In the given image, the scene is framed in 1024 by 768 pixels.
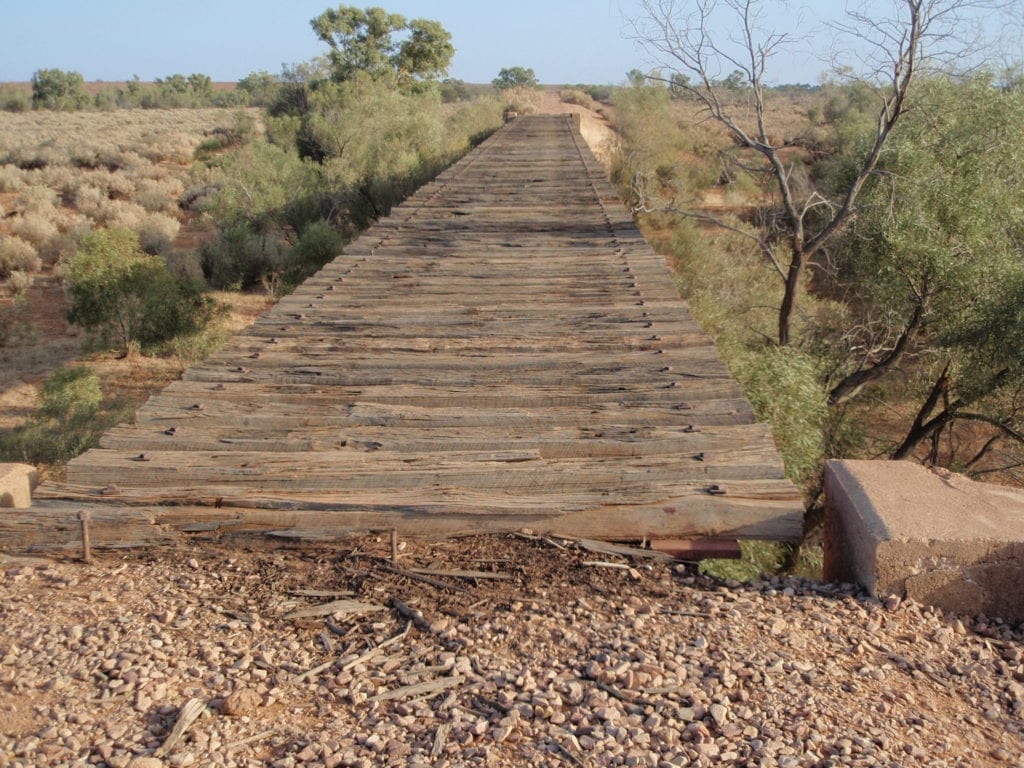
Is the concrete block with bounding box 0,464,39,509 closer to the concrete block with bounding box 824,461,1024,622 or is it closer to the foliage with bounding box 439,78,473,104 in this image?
the concrete block with bounding box 824,461,1024,622

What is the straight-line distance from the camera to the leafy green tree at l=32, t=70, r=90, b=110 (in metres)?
48.5

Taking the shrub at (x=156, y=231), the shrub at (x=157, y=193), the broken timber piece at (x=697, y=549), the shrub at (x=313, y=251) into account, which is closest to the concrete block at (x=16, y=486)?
the broken timber piece at (x=697, y=549)

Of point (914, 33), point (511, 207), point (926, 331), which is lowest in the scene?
point (926, 331)

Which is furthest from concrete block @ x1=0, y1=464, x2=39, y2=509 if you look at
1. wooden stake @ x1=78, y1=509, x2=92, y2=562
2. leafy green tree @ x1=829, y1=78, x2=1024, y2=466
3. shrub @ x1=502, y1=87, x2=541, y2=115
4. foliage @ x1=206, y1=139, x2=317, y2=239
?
shrub @ x1=502, y1=87, x2=541, y2=115

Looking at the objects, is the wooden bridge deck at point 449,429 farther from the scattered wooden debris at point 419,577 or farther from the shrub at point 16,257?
the shrub at point 16,257

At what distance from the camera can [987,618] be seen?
274 cm

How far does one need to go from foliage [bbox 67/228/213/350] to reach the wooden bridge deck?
6.08 meters

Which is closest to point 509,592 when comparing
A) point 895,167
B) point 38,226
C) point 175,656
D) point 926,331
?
point 175,656

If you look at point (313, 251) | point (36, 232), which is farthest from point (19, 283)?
point (313, 251)

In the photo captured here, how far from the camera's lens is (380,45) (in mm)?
32875

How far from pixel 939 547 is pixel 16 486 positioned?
317 cm

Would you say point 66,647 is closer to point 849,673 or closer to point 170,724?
point 170,724

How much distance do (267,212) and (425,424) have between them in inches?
573

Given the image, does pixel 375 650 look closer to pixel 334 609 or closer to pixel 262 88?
pixel 334 609
